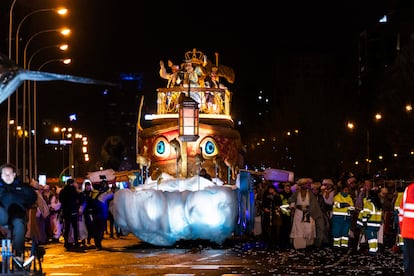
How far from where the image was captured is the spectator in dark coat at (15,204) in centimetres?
1250

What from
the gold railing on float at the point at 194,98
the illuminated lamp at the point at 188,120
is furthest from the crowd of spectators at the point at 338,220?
the gold railing on float at the point at 194,98

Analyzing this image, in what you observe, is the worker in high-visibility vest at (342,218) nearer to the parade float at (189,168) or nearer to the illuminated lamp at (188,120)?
the parade float at (189,168)

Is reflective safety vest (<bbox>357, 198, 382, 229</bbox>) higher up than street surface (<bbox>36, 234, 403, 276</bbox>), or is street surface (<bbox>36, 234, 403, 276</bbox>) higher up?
reflective safety vest (<bbox>357, 198, 382, 229</bbox>)

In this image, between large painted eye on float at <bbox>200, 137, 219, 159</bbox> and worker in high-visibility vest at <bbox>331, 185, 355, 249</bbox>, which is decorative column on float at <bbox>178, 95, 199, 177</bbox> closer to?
large painted eye on float at <bbox>200, 137, 219, 159</bbox>

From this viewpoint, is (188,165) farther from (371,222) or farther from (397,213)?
(397,213)

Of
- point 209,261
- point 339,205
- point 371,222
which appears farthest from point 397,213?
point 209,261

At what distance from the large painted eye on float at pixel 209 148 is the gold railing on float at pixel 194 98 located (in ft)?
7.04

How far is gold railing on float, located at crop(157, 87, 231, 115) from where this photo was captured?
32.7 metres

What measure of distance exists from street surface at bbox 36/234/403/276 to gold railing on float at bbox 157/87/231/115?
7246 mm

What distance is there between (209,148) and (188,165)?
1179 millimetres

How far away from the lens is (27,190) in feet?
41.4

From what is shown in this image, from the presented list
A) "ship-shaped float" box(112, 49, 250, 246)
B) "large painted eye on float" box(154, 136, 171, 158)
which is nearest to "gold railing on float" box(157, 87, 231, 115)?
"ship-shaped float" box(112, 49, 250, 246)

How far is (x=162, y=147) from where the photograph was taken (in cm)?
3073

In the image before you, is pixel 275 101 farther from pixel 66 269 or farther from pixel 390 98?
pixel 66 269
